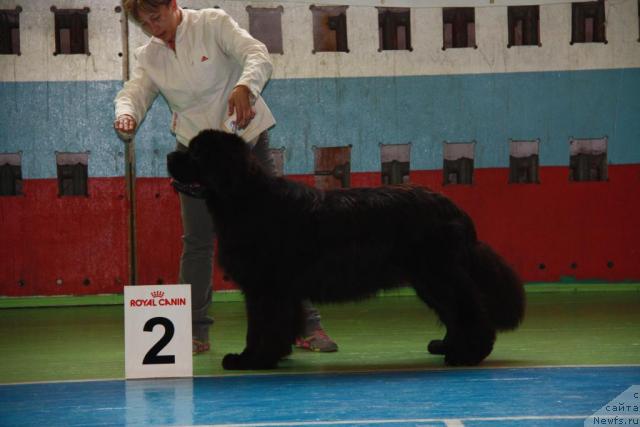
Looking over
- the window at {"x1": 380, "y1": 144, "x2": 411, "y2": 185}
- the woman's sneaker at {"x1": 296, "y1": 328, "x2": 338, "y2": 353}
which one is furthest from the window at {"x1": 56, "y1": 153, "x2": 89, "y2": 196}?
the woman's sneaker at {"x1": 296, "y1": 328, "x2": 338, "y2": 353}

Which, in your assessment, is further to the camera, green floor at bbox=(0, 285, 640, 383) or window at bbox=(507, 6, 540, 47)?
window at bbox=(507, 6, 540, 47)

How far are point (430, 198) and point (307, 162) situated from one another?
2.81 metres

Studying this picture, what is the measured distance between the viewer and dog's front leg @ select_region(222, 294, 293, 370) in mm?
3494

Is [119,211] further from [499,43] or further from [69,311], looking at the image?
[499,43]

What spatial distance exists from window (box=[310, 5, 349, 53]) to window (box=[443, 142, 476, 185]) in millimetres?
975

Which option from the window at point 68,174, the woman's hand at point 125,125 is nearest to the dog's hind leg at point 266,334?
the woman's hand at point 125,125

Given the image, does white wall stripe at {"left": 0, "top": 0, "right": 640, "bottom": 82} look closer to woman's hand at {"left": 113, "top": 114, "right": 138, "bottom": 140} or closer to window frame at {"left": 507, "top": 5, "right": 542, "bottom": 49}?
window frame at {"left": 507, "top": 5, "right": 542, "bottom": 49}

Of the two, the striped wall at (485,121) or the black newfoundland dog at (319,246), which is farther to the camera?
the striped wall at (485,121)

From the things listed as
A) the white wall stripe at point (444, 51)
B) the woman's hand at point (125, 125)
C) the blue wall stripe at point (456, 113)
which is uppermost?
the white wall stripe at point (444, 51)

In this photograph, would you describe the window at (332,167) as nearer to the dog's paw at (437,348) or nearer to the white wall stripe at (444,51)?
the white wall stripe at (444,51)

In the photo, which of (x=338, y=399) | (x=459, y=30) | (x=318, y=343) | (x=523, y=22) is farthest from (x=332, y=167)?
(x=338, y=399)

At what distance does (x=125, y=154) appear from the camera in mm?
6215

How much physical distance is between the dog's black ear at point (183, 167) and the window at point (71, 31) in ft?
9.97

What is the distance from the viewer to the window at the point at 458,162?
639 centimetres
